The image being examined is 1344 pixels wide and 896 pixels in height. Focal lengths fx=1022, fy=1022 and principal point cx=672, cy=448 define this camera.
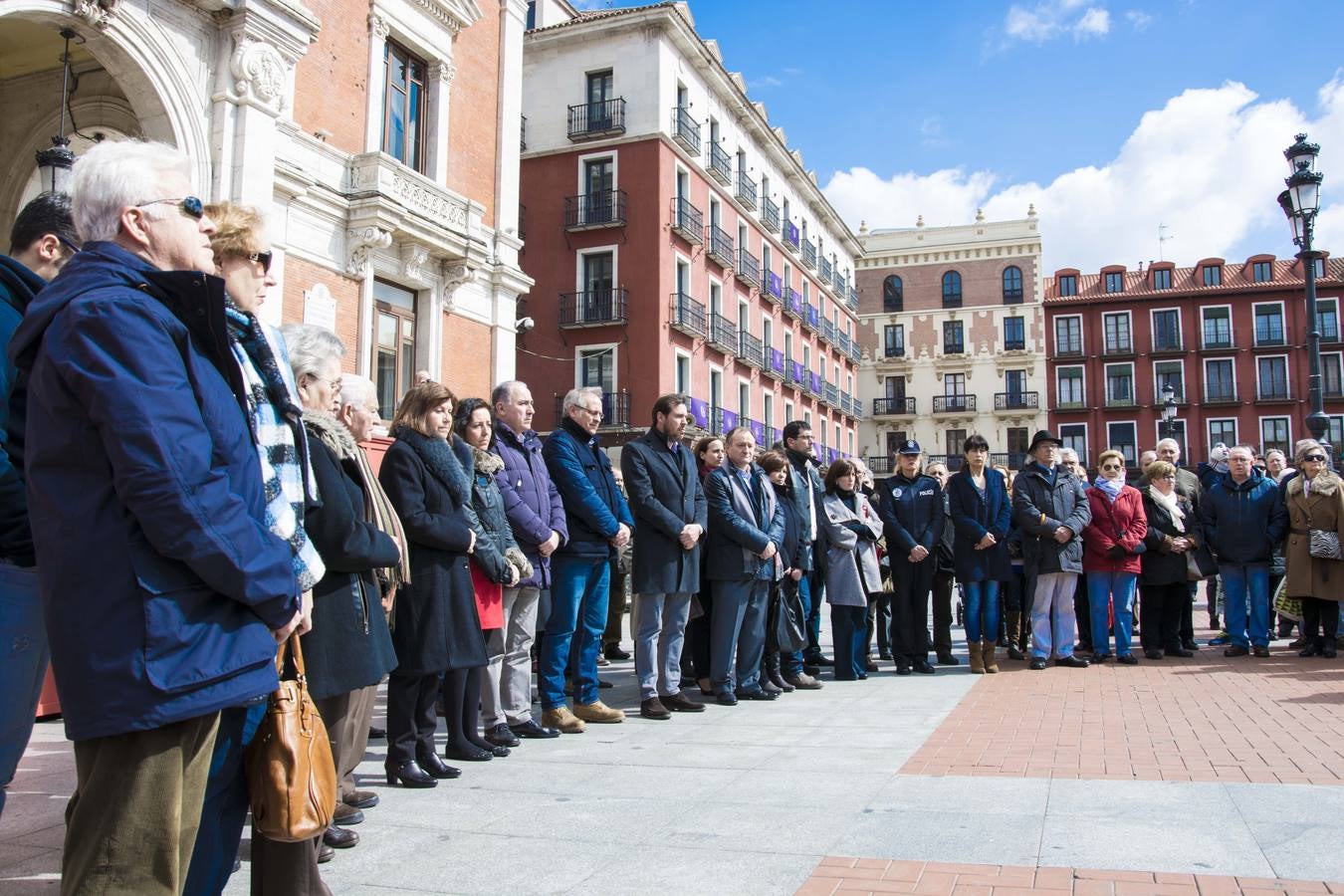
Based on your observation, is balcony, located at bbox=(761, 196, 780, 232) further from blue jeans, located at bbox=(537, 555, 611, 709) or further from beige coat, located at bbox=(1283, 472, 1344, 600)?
blue jeans, located at bbox=(537, 555, 611, 709)

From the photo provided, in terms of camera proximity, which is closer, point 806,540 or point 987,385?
point 806,540

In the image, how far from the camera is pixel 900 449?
32.3 feet

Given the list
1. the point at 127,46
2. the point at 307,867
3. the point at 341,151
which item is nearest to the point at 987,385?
the point at 341,151

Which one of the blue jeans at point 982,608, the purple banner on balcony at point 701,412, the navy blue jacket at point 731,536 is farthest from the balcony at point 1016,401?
the navy blue jacket at point 731,536

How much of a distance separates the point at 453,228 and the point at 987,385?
145 ft

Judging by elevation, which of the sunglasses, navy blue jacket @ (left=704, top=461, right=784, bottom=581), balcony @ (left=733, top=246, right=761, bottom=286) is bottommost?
navy blue jacket @ (left=704, top=461, right=784, bottom=581)

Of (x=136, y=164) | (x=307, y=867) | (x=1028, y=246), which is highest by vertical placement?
(x=1028, y=246)

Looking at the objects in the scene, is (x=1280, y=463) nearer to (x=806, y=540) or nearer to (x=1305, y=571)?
(x=1305, y=571)

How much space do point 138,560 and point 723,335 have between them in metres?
33.8

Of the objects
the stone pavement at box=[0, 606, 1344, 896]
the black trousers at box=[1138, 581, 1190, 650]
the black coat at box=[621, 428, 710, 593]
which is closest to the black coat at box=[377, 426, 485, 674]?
the stone pavement at box=[0, 606, 1344, 896]

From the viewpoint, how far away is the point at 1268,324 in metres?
54.5

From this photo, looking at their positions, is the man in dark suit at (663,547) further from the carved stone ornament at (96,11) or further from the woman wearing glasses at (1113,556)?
the carved stone ornament at (96,11)

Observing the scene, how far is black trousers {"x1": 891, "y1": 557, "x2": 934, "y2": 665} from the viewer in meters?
9.29

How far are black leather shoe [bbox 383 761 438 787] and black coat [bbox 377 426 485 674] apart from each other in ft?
1.51
